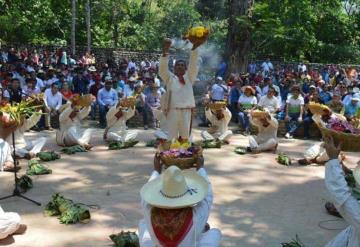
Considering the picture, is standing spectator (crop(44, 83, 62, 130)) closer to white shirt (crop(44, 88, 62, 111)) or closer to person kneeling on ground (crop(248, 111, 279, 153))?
white shirt (crop(44, 88, 62, 111))

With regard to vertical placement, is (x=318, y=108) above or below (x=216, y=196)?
above

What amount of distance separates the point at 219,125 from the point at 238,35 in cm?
565

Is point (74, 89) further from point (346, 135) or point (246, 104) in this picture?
point (346, 135)

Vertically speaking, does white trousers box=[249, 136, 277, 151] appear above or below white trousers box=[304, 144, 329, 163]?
below

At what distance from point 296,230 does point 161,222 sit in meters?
2.83

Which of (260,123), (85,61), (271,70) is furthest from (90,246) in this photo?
(271,70)

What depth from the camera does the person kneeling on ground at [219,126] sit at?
11.2 m

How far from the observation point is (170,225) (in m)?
3.72

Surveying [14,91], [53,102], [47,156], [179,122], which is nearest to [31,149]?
[47,156]

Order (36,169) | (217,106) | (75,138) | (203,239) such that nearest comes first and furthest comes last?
(203,239) < (36,169) < (75,138) < (217,106)

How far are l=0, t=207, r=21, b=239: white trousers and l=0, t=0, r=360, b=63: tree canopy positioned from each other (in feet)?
61.6

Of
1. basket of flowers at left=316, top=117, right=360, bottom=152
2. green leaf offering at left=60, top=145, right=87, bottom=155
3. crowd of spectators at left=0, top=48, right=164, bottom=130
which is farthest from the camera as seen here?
crowd of spectators at left=0, top=48, right=164, bottom=130

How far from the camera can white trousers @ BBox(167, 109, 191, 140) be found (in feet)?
28.6

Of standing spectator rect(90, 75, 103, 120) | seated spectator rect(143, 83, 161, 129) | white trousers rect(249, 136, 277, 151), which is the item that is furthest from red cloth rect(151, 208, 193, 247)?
standing spectator rect(90, 75, 103, 120)
